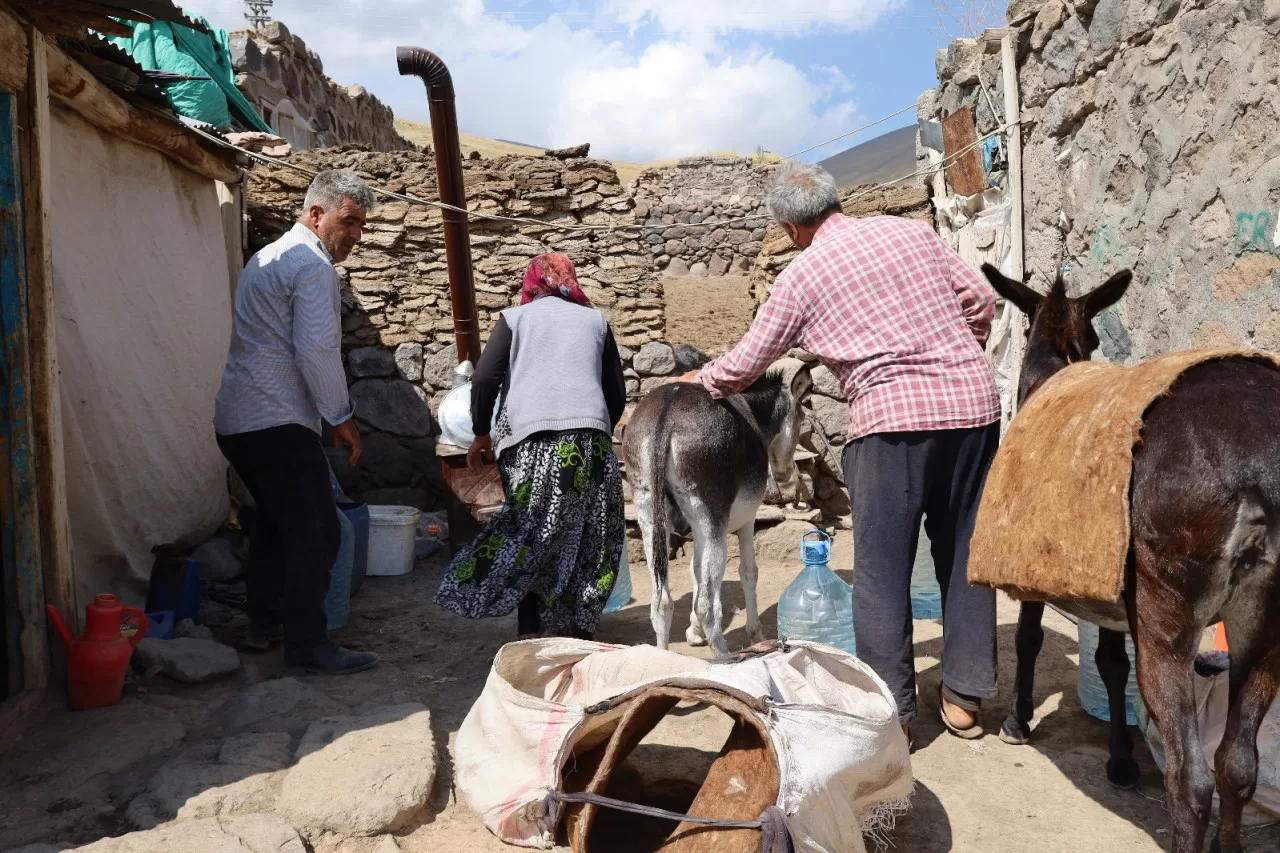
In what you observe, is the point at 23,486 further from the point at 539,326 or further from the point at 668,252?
the point at 668,252

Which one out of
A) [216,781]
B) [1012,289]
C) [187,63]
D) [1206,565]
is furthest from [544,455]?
[187,63]

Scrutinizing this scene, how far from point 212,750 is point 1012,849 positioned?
2522 millimetres

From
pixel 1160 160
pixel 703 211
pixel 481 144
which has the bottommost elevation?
pixel 1160 160

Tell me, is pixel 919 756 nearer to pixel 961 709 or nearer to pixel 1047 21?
pixel 961 709

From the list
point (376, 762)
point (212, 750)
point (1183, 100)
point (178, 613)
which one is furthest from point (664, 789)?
point (1183, 100)

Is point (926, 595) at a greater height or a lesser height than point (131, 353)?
lesser

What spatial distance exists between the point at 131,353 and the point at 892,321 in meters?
4.09

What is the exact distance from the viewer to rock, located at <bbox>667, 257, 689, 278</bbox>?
62.6ft

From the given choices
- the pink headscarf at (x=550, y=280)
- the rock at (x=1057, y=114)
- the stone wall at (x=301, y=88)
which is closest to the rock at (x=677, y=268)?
the stone wall at (x=301, y=88)

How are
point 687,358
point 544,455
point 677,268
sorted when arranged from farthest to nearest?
point 677,268 < point 687,358 < point 544,455

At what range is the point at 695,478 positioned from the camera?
13.4ft

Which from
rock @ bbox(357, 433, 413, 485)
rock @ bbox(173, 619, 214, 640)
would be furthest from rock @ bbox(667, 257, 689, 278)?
rock @ bbox(173, 619, 214, 640)

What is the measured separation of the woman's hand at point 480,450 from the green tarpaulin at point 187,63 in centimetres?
534

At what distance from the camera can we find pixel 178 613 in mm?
4707
